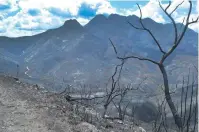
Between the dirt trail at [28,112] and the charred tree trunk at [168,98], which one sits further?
the dirt trail at [28,112]

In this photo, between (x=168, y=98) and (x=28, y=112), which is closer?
(x=168, y=98)

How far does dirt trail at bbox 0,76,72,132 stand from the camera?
15453 mm

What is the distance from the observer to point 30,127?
605 inches

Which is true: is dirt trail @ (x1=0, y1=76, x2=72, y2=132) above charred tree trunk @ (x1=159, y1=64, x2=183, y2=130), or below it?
below

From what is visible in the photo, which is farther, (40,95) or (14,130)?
(40,95)

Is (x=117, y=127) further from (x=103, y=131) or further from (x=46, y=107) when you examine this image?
(x=46, y=107)

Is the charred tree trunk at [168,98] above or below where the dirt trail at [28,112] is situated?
above

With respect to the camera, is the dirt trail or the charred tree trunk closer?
the charred tree trunk

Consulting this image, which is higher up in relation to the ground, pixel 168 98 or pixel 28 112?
pixel 168 98

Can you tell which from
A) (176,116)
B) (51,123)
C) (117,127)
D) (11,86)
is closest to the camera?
(176,116)

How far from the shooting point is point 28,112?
679 inches

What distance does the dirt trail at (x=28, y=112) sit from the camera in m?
15.5

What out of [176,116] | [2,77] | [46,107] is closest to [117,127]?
[46,107]

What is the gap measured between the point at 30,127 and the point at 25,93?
5552 mm
